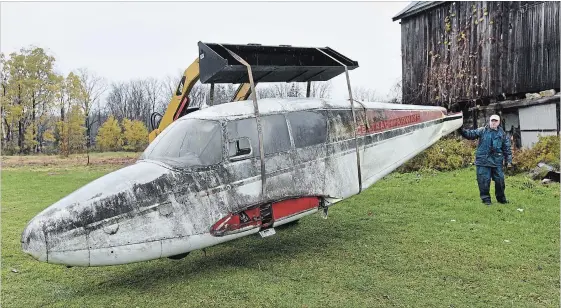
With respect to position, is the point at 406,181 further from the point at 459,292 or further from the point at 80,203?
the point at 80,203

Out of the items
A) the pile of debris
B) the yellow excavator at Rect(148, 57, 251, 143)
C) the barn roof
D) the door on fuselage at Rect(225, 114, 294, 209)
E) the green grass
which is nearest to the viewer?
the green grass

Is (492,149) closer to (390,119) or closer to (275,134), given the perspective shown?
(390,119)

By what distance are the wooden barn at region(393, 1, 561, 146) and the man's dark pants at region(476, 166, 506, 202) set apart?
7.73 m

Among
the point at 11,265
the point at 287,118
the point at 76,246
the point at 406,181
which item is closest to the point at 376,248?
the point at 287,118

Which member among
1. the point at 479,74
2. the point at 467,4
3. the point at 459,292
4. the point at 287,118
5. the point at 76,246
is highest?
the point at 467,4

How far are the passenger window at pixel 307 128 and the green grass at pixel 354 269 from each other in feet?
6.52

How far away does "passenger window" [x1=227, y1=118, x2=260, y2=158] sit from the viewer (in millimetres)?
6543

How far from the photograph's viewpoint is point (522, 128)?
17969 millimetres

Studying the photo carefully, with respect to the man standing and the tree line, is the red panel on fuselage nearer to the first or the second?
the man standing

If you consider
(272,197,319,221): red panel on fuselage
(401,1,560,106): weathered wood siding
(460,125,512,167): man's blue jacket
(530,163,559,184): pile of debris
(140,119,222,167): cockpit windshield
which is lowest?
(530,163,559,184): pile of debris

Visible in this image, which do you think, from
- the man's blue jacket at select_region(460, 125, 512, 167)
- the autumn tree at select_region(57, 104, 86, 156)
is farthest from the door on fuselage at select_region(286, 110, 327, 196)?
the autumn tree at select_region(57, 104, 86, 156)

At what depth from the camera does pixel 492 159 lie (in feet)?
35.3

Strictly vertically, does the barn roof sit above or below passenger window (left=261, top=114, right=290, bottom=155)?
above

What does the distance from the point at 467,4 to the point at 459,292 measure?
688 inches
